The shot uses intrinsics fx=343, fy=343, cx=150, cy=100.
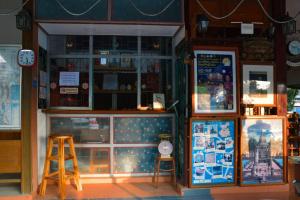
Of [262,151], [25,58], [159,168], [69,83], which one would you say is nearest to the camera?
[25,58]

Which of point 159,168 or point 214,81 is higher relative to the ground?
point 214,81

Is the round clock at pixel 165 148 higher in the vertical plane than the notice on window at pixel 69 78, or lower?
lower

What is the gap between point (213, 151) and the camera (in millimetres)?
5102

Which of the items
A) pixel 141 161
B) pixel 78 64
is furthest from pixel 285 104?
pixel 78 64

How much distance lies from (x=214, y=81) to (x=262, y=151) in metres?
1.30

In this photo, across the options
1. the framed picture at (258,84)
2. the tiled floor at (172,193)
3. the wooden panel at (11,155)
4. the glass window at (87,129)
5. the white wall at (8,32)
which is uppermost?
the white wall at (8,32)

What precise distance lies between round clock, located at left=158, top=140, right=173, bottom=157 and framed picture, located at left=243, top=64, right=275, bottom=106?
4.47ft

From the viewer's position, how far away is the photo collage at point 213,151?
5047mm

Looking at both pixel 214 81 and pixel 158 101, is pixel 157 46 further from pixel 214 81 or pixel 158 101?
pixel 214 81

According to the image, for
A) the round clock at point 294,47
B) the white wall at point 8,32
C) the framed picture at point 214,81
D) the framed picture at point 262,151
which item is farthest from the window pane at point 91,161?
the round clock at point 294,47

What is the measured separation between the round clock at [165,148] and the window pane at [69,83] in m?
1.48

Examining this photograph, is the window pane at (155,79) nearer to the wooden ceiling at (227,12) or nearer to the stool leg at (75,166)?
the wooden ceiling at (227,12)

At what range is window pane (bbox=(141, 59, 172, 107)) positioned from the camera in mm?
6059

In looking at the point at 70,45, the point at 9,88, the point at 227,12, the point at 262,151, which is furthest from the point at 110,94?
the point at 262,151
